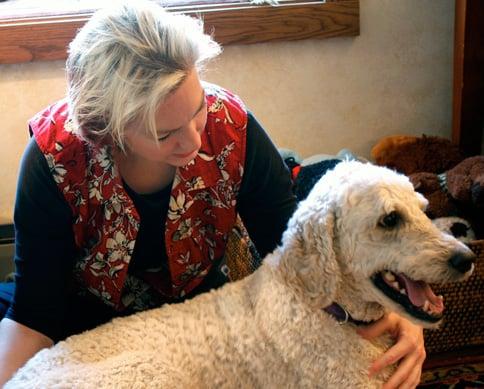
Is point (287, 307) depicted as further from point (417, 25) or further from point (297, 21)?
point (417, 25)

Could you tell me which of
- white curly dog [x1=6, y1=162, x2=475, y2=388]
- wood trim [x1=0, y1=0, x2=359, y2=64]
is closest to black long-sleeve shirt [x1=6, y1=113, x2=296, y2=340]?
white curly dog [x1=6, y1=162, x2=475, y2=388]

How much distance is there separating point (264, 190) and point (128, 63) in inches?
17.5

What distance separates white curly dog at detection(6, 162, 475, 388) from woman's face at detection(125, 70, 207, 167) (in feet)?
0.80

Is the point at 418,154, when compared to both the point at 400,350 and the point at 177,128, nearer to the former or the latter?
the point at 400,350

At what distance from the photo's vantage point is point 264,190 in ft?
4.49

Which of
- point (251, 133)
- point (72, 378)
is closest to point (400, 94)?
point (251, 133)

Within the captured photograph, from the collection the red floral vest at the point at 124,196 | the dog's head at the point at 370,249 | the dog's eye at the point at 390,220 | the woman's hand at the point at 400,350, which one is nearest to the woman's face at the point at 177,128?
the red floral vest at the point at 124,196

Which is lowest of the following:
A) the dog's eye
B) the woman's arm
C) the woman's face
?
the woman's arm

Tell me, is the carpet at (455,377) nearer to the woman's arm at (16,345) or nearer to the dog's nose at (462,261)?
the dog's nose at (462,261)

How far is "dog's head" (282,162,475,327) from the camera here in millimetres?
1020

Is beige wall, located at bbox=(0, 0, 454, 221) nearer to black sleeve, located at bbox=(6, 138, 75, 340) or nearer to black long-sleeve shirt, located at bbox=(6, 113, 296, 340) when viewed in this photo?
black long-sleeve shirt, located at bbox=(6, 113, 296, 340)

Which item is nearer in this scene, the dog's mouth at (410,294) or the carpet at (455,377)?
the dog's mouth at (410,294)

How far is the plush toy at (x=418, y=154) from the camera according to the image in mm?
1973

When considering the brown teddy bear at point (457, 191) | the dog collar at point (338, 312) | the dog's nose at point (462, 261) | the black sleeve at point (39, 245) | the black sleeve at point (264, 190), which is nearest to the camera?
the dog's nose at point (462, 261)
